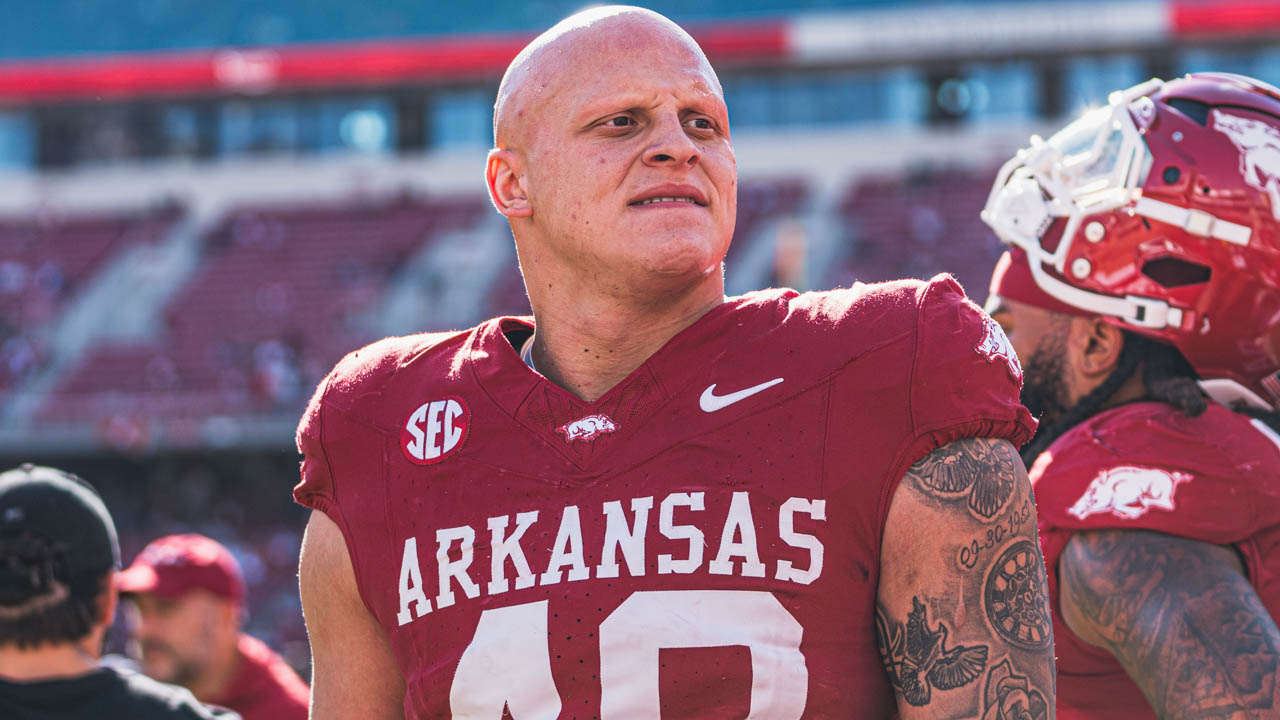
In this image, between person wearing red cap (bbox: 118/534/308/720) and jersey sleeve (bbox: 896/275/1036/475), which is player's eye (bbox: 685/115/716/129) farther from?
person wearing red cap (bbox: 118/534/308/720)

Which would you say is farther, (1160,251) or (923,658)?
(1160,251)

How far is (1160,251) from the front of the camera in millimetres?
2604

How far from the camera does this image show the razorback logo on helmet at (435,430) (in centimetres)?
214

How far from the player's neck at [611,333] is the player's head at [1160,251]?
838mm

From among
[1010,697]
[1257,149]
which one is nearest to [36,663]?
[1010,697]

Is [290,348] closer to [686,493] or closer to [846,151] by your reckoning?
[846,151]

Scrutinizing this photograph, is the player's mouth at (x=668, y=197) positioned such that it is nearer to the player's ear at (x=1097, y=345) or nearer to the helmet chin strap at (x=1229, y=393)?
the player's ear at (x=1097, y=345)

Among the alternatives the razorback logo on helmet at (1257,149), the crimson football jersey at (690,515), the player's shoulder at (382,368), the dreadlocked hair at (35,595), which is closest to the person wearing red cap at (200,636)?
the dreadlocked hair at (35,595)

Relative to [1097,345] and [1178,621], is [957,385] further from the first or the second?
[1097,345]

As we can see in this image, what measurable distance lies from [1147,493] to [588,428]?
0.96 metres

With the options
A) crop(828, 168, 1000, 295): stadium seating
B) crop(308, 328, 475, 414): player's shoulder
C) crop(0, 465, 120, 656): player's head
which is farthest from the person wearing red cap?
crop(828, 168, 1000, 295): stadium seating

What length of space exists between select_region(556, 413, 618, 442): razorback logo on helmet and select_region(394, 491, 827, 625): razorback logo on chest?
4.9 inches

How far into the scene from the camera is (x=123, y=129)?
29375 mm

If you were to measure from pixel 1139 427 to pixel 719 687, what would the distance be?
1.01m
